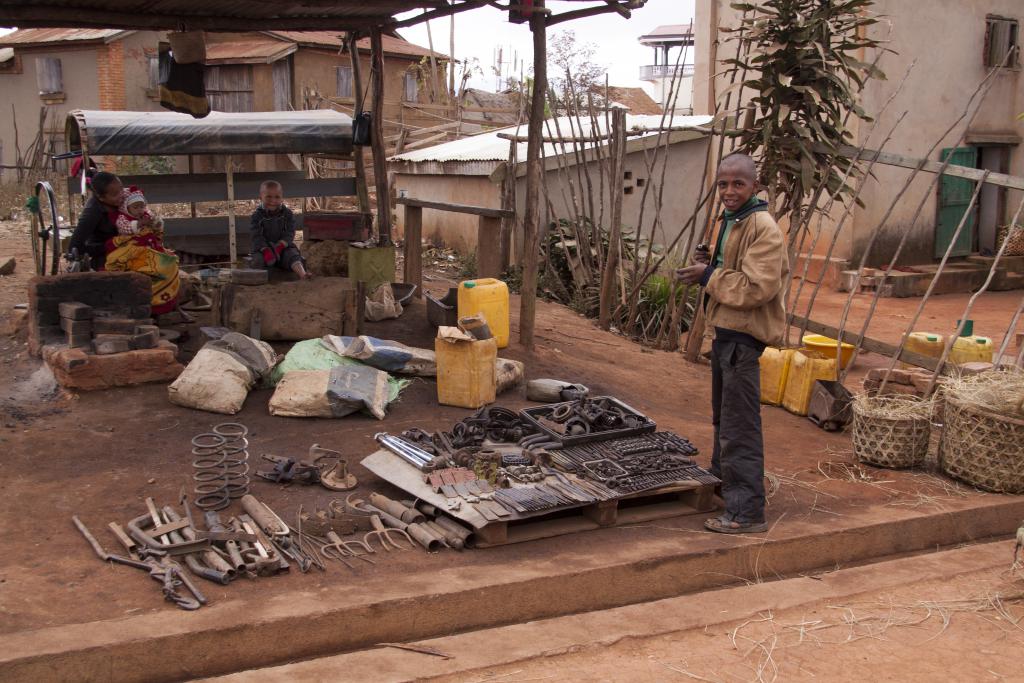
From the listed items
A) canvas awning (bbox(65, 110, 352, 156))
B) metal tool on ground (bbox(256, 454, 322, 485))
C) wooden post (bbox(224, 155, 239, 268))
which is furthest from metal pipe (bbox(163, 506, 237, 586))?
wooden post (bbox(224, 155, 239, 268))

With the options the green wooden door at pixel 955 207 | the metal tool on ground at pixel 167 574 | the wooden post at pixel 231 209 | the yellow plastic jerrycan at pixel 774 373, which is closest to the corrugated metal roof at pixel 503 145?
the wooden post at pixel 231 209

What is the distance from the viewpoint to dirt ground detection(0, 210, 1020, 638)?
393 centimetres

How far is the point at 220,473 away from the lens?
4855 mm

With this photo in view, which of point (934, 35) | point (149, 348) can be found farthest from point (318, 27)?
point (934, 35)

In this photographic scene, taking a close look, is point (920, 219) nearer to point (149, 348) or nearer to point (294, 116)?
point (294, 116)

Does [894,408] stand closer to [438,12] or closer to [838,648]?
[838,648]

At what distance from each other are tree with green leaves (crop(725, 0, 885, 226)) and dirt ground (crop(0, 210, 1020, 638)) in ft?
6.22

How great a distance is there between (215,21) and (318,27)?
3.34 feet

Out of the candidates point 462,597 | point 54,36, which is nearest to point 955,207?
point 462,597

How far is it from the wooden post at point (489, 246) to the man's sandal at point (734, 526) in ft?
14.5

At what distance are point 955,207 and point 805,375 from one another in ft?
35.2

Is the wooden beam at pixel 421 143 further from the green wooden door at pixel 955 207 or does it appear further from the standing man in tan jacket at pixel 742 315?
the standing man in tan jacket at pixel 742 315

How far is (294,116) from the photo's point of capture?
34.5 feet

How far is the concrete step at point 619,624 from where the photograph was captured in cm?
351
